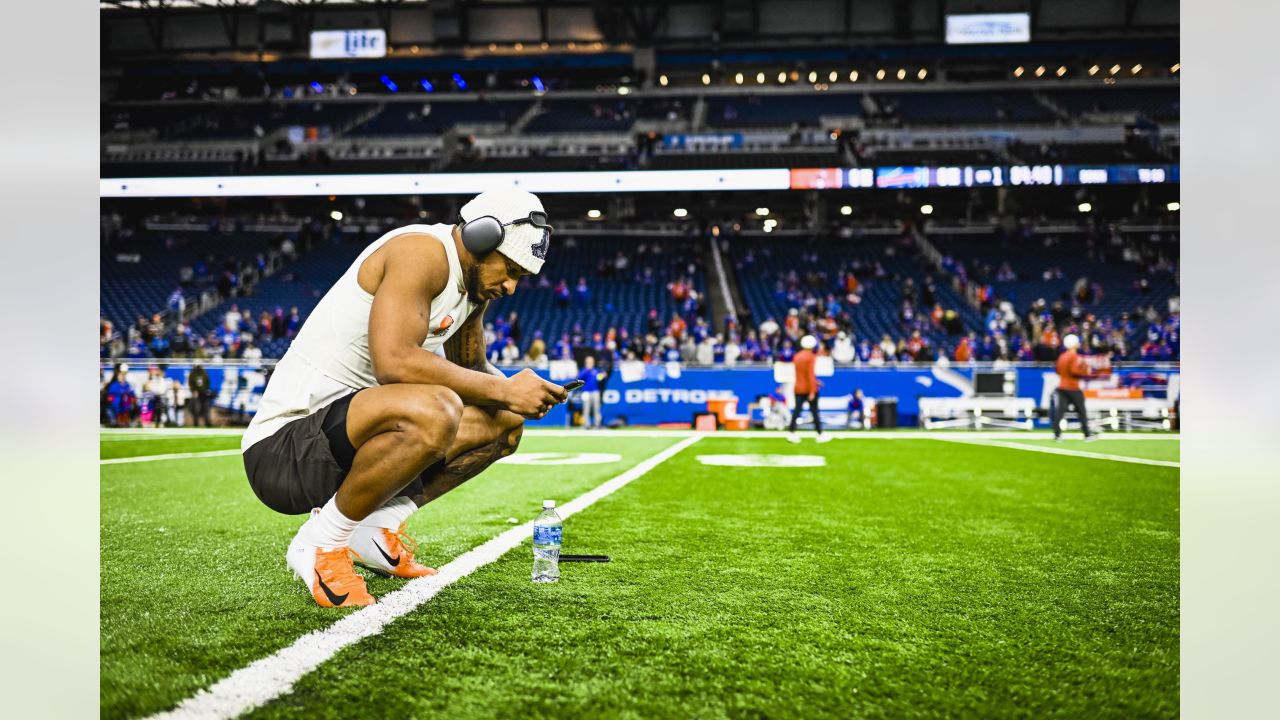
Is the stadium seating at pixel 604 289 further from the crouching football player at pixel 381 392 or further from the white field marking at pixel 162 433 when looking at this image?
the crouching football player at pixel 381 392

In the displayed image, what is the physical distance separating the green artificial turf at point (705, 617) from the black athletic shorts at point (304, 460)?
0.32 m

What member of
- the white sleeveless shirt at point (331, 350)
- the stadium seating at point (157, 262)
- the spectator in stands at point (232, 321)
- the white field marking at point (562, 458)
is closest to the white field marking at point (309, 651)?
the white sleeveless shirt at point (331, 350)

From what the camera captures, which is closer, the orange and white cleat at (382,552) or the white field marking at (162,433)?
the orange and white cleat at (382,552)

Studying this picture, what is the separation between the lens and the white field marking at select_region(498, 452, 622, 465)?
8516 millimetres

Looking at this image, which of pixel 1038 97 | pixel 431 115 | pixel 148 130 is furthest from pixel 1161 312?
pixel 148 130

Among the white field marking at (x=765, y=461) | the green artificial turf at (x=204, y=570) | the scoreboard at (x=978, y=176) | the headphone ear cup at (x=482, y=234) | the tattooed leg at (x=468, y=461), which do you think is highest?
the scoreboard at (x=978, y=176)

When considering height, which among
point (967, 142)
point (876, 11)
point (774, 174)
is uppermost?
point (876, 11)

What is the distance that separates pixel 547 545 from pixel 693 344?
18.4 metres

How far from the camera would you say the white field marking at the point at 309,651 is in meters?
1.68

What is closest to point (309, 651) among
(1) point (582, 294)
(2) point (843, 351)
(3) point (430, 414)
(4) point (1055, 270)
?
(3) point (430, 414)

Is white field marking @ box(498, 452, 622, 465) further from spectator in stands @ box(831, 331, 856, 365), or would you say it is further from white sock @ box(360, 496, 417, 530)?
spectator in stands @ box(831, 331, 856, 365)
